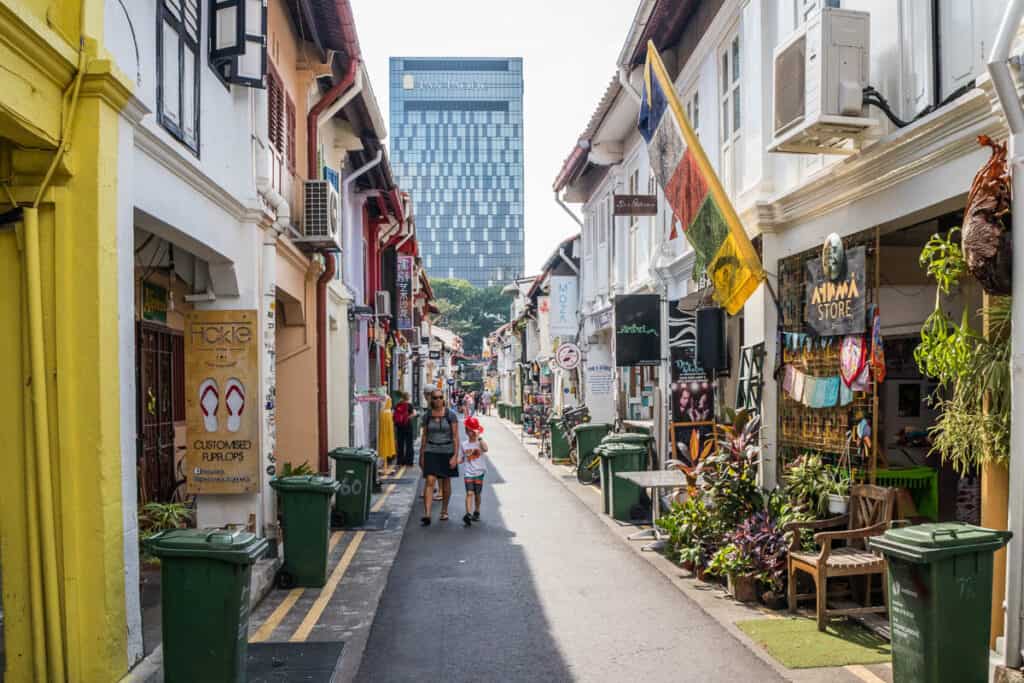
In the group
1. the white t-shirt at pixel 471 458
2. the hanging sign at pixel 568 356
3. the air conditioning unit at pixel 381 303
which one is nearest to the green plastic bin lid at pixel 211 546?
the white t-shirt at pixel 471 458

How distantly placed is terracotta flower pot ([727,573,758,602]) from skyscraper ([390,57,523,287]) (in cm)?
13442

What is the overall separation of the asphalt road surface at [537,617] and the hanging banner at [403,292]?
1407 centimetres

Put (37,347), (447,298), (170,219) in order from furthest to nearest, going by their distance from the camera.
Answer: (447,298) → (170,219) → (37,347)

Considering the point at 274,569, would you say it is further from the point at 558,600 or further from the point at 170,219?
→ the point at 170,219

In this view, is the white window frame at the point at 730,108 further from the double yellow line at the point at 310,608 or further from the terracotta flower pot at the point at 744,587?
the double yellow line at the point at 310,608

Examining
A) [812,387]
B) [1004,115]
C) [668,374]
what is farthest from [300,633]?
[668,374]

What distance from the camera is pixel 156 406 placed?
10742 millimetres

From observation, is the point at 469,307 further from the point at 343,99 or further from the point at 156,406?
the point at 156,406

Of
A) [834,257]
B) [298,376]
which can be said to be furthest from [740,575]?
[298,376]

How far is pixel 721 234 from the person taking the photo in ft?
27.0

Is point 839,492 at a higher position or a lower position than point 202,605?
higher

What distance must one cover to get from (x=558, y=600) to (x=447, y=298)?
9512 centimetres

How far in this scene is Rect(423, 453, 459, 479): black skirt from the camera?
12.7 metres

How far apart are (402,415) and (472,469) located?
851cm
